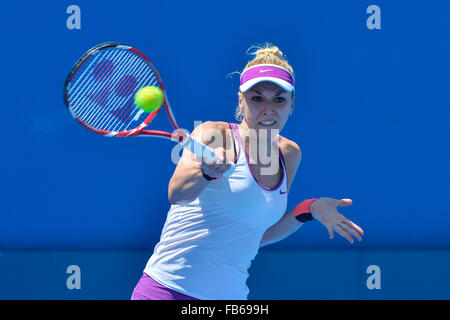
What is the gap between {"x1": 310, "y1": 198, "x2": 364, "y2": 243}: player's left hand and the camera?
2.04 meters

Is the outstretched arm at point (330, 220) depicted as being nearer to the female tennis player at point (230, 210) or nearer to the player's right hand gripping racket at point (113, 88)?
the female tennis player at point (230, 210)

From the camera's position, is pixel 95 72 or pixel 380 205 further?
pixel 380 205

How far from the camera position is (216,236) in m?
1.96

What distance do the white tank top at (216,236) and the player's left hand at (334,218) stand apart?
205mm

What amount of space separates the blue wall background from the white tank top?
0.86 metres

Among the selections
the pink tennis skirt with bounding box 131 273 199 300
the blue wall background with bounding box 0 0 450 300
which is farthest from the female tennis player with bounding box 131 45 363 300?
the blue wall background with bounding box 0 0 450 300

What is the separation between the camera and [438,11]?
2869 millimetres

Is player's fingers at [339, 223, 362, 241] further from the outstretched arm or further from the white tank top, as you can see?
the white tank top

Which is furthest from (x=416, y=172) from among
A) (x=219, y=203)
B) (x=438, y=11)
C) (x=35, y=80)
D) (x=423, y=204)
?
(x=35, y=80)

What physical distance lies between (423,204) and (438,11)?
84 cm

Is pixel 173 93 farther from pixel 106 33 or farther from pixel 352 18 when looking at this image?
pixel 352 18

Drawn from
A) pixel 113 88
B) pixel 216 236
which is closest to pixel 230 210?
pixel 216 236

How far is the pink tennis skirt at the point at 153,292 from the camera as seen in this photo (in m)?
1.97

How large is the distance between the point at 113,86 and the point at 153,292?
2.10 ft
